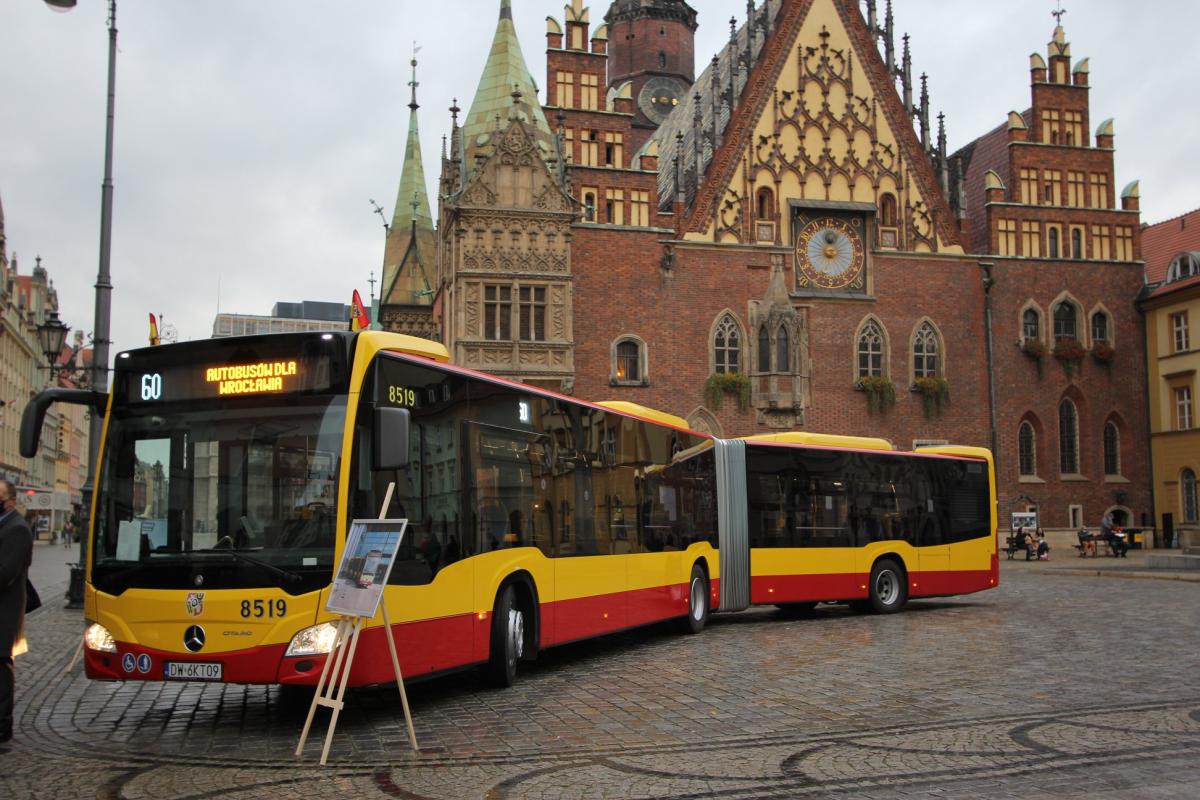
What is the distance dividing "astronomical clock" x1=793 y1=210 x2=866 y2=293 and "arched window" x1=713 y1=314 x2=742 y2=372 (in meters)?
2.56

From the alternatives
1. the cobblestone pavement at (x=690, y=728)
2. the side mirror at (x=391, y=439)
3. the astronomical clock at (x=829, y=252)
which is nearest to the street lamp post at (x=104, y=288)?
the cobblestone pavement at (x=690, y=728)

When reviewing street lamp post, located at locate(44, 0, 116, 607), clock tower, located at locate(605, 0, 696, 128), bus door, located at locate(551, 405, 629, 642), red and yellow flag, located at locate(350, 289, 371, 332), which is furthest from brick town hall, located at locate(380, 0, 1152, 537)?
red and yellow flag, located at locate(350, 289, 371, 332)

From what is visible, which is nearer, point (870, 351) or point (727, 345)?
point (727, 345)

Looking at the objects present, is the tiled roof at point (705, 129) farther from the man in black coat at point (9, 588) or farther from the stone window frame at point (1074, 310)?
the man in black coat at point (9, 588)

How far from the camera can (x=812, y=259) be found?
37.1m

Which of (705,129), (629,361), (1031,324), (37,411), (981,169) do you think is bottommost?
(37,411)

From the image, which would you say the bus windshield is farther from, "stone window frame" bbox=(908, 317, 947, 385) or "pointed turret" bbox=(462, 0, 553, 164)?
"stone window frame" bbox=(908, 317, 947, 385)

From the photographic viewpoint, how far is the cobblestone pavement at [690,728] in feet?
22.2

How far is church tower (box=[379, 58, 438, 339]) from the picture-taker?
43875 mm

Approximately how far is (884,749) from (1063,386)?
1343 inches

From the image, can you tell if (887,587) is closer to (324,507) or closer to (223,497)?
(324,507)

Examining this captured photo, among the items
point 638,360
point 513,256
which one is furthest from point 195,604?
point 638,360

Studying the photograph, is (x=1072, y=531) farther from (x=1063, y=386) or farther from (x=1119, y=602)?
(x=1119, y=602)

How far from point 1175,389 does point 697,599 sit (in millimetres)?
29713
